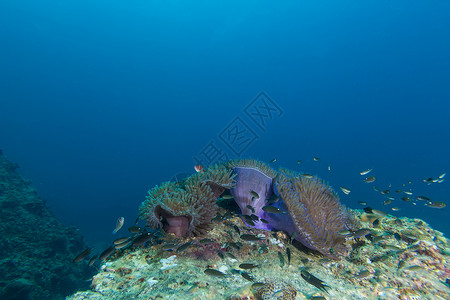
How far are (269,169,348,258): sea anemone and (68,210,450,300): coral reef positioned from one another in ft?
0.80

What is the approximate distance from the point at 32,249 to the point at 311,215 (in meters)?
12.1

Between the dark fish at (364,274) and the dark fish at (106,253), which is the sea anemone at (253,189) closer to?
the dark fish at (364,274)

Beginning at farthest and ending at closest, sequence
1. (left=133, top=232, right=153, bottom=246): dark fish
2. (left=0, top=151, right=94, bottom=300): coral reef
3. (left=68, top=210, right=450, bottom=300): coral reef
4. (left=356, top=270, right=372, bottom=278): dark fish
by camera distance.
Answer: (left=0, top=151, right=94, bottom=300): coral reef
(left=133, top=232, right=153, bottom=246): dark fish
(left=356, top=270, right=372, bottom=278): dark fish
(left=68, top=210, right=450, bottom=300): coral reef

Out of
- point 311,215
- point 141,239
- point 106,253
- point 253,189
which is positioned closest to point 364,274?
point 311,215

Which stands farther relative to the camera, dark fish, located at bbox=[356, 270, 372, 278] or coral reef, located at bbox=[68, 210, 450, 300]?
dark fish, located at bbox=[356, 270, 372, 278]

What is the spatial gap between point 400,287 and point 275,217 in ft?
6.84

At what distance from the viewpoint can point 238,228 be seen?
3881 mm

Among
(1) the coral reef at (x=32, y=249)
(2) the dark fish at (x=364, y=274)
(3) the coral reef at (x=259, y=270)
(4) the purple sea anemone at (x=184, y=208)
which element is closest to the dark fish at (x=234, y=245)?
(3) the coral reef at (x=259, y=270)

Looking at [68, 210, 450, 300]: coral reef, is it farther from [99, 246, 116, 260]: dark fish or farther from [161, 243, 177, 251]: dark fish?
[99, 246, 116, 260]: dark fish

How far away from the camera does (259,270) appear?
3.09 m

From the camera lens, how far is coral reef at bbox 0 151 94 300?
26.0ft

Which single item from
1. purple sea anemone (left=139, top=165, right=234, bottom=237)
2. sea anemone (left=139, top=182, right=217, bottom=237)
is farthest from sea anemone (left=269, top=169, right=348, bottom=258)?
sea anemone (left=139, top=182, right=217, bottom=237)

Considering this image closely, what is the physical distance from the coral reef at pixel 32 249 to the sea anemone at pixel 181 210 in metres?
7.73

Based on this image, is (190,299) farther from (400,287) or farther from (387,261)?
(387,261)
